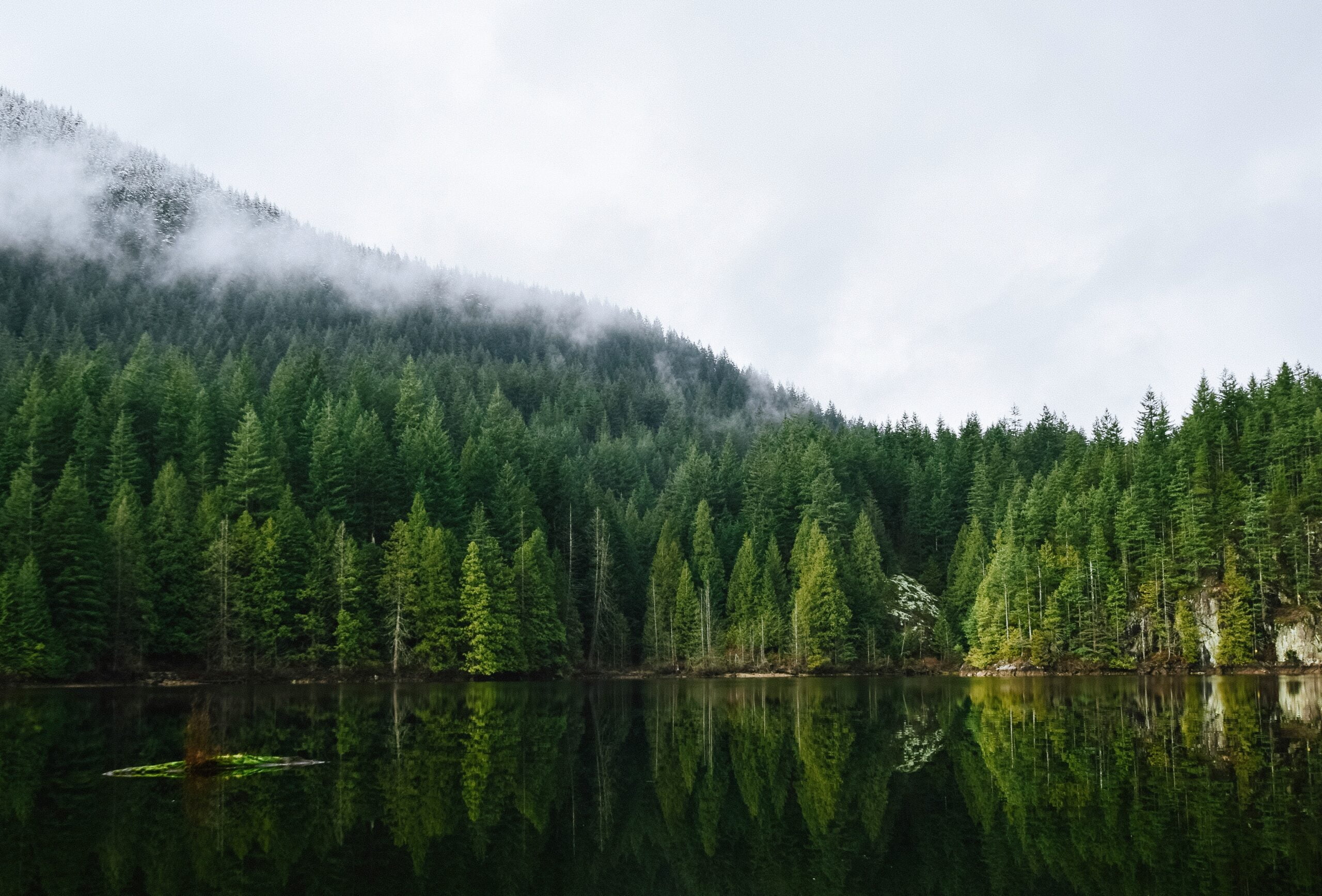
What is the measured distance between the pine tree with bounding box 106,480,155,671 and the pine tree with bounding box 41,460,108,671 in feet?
2.66

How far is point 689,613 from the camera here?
327 feet

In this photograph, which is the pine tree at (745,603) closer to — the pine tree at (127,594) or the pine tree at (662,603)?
the pine tree at (662,603)

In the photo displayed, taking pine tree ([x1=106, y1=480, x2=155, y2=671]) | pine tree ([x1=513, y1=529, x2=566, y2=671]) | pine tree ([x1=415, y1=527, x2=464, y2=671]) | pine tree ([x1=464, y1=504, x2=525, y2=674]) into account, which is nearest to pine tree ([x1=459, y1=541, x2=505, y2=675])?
pine tree ([x1=464, y1=504, x2=525, y2=674])

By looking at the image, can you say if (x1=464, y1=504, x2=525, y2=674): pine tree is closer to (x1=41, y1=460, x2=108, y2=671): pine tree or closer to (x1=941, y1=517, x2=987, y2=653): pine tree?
(x1=41, y1=460, x2=108, y2=671): pine tree

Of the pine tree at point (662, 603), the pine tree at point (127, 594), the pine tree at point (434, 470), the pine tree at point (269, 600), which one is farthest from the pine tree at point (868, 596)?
the pine tree at point (127, 594)

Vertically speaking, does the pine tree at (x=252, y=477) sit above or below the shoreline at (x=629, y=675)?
above

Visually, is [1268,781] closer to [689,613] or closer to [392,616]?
[392,616]

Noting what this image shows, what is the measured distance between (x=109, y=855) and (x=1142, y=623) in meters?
91.7

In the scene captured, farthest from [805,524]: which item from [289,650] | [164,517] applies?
[164,517]

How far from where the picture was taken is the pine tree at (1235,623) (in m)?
83.5

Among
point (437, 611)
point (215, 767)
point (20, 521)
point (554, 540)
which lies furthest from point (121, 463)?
point (215, 767)

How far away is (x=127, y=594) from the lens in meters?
70.1

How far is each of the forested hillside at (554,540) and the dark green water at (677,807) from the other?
33473mm

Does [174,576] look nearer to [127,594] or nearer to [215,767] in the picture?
[127,594]
